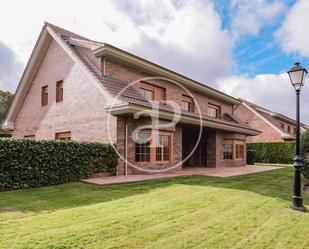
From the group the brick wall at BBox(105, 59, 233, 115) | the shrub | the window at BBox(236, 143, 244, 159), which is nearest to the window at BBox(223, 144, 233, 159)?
the window at BBox(236, 143, 244, 159)

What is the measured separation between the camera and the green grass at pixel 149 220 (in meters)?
3.75

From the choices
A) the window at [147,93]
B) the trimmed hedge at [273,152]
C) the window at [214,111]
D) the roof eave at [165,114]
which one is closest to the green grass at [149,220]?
the roof eave at [165,114]

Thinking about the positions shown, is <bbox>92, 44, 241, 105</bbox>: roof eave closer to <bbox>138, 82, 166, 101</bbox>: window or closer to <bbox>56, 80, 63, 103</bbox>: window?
<bbox>138, 82, 166, 101</bbox>: window

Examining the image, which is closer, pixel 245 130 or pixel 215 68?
pixel 245 130

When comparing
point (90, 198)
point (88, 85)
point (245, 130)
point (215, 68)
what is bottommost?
point (90, 198)

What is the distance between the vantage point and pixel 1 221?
455 cm

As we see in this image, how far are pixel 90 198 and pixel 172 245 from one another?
142 inches

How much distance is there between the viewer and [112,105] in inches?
422

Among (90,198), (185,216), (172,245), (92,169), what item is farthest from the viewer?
(92,169)

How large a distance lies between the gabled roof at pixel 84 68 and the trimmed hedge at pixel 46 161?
244 centimetres

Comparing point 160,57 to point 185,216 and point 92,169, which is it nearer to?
point 92,169

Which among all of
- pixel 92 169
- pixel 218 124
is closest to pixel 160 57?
pixel 218 124

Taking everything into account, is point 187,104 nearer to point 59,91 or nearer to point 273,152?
point 59,91

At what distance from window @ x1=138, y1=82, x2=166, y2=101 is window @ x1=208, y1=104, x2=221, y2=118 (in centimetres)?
624
